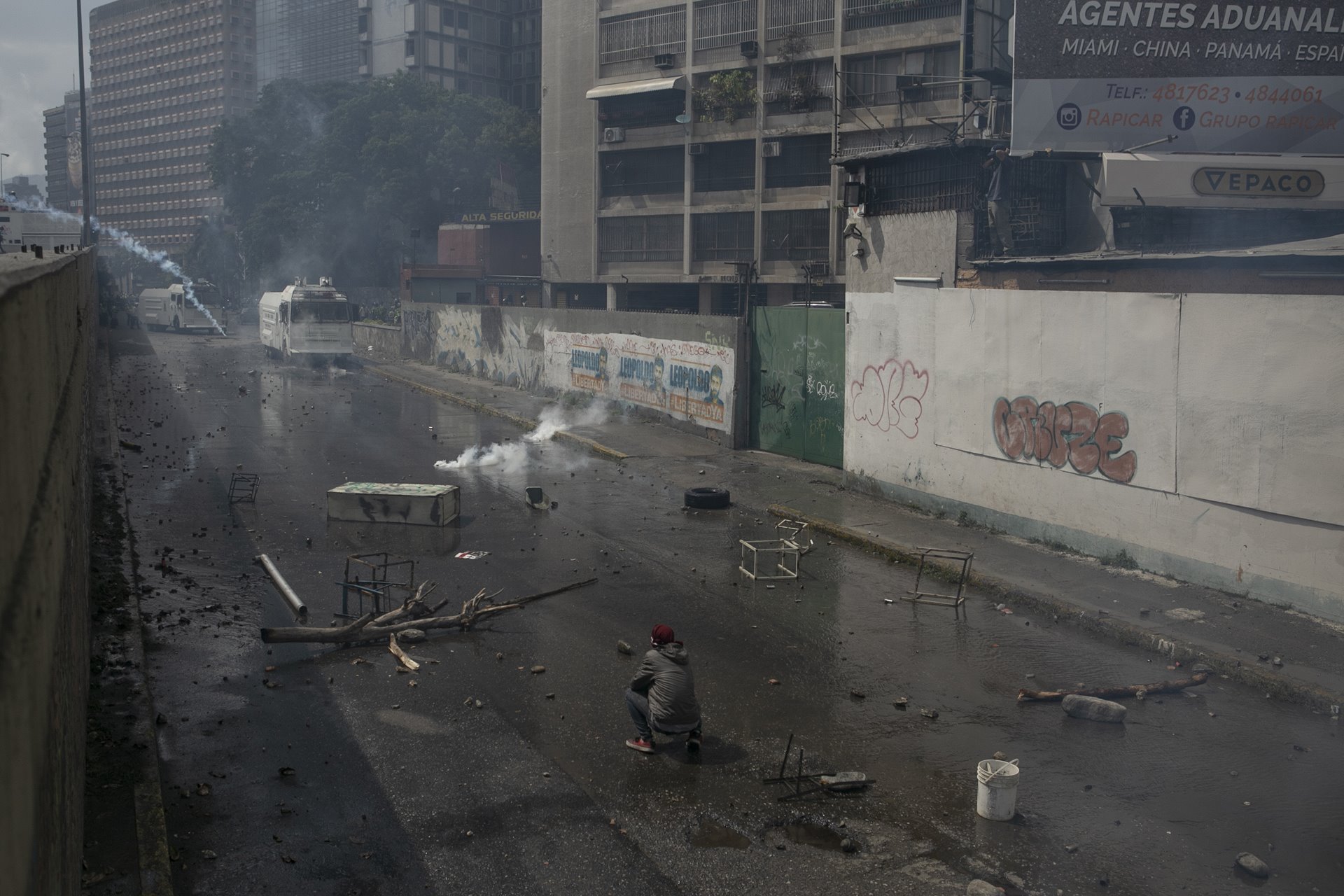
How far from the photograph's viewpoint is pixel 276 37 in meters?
127

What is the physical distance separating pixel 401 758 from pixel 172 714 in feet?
7.40

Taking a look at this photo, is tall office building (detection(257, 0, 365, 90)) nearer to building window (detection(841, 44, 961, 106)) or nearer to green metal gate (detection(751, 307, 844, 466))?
building window (detection(841, 44, 961, 106))

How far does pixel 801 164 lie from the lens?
44656mm

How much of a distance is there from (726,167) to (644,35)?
7390 millimetres

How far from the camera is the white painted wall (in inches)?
450

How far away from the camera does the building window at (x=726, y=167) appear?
46094 millimetres

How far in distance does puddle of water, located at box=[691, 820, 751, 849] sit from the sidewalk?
5.63 metres

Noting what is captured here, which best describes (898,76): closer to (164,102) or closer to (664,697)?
(664,697)

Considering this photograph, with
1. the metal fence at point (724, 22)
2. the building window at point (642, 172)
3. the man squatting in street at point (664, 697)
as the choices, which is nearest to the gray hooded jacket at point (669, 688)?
the man squatting in street at point (664, 697)

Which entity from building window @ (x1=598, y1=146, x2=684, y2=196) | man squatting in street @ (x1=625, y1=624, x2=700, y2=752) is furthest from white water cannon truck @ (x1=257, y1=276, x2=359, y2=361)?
man squatting in street @ (x1=625, y1=624, x2=700, y2=752)

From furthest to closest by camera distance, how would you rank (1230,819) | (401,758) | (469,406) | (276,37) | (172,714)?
1. (276,37)
2. (469,406)
3. (172,714)
4. (401,758)
5. (1230,819)

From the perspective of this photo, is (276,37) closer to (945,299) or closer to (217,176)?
(217,176)

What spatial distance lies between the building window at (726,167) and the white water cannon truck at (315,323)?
51.9ft

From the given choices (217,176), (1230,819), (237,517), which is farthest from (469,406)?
(217,176)
